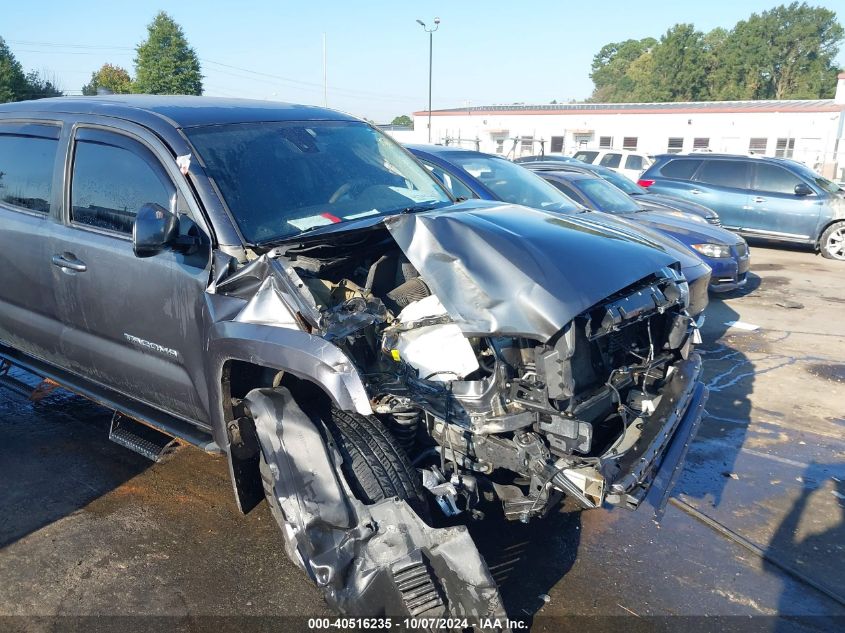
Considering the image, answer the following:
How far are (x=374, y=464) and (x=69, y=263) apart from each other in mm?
2069

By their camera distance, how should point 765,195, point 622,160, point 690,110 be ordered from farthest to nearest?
point 690,110 → point 622,160 → point 765,195

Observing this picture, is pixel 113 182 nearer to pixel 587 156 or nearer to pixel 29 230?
pixel 29 230

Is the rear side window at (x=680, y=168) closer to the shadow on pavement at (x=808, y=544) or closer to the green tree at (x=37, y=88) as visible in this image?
the shadow on pavement at (x=808, y=544)

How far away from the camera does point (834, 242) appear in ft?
38.3

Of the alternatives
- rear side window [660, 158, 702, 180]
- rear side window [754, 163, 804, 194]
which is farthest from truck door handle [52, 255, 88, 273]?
rear side window [754, 163, 804, 194]

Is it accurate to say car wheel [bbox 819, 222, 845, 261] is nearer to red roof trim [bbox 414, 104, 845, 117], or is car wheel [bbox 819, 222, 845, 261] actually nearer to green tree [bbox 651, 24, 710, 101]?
red roof trim [bbox 414, 104, 845, 117]

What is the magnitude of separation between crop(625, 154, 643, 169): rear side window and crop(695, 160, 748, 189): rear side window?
689 cm

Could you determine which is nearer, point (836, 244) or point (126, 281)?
point (126, 281)

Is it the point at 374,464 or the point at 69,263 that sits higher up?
the point at 69,263

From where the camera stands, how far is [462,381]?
280cm

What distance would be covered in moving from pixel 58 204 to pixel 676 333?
3.43m

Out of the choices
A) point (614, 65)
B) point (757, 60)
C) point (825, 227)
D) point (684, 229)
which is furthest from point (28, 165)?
point (614, 65)

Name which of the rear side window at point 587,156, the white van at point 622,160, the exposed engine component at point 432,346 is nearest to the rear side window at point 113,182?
the exposed engine component at point 432,346

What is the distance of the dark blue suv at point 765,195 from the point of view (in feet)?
38.2
